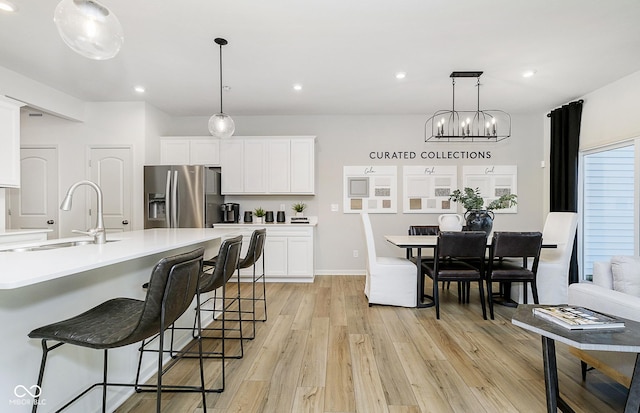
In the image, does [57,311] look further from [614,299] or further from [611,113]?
[611,113]

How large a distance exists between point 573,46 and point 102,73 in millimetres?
5120

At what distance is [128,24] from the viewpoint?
2.73 meters

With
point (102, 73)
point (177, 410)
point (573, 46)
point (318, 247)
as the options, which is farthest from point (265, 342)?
point (573, 46)

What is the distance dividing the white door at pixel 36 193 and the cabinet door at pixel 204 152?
1981 mm

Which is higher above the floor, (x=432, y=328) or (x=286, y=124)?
(x=286, y=124)

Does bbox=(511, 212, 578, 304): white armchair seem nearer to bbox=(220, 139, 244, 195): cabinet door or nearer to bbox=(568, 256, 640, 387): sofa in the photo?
bbox=(568, 256, 640, 387): sofa

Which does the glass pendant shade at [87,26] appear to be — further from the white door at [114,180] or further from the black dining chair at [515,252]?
the black dining chair at [515,252]

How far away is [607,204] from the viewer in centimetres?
436

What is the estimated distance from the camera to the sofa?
171cm

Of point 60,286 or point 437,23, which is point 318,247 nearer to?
point 437,23

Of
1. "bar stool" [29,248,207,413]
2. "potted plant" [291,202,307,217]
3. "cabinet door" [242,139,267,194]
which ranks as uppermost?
Result: "cabinet door" [242,139,267,194]

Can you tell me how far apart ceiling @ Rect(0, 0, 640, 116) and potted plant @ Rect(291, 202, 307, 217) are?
1649mm

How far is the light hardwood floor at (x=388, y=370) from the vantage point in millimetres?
1873

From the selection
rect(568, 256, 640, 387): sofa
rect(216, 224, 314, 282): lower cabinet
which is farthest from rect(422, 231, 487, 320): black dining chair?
rect(216, 224, 314, 282): lower cabinet
